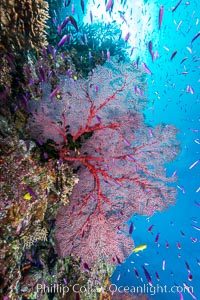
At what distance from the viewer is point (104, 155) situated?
4.84m

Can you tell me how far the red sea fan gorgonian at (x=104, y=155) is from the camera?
4508mm

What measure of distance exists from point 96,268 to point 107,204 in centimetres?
324

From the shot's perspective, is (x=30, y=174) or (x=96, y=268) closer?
(x=30, y=174)

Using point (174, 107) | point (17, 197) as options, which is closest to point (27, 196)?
point (17, 197)

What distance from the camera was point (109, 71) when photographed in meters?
4.97

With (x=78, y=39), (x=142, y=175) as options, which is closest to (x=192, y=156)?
(x=78, y=39)

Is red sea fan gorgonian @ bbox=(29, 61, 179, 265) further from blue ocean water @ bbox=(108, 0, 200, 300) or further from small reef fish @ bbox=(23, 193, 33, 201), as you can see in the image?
blue ocean water @ bbox=(108, 0, 200, 300)

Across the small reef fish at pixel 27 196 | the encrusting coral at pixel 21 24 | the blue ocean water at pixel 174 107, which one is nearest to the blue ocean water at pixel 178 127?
the blue ocean water at pixel 174 107

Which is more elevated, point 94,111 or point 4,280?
point 94,111

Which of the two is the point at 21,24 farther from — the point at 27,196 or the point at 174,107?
the point at 174,107

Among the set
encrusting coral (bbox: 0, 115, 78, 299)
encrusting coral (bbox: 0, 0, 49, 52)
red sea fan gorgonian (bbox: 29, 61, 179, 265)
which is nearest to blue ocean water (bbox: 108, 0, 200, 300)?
red sea fan gorgonian (bbox: 29, 61, 179, 265)

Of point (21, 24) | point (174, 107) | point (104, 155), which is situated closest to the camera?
point (21, 24)

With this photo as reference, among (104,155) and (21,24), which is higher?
(21,24)

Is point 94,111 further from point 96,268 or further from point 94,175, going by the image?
point 96,268
